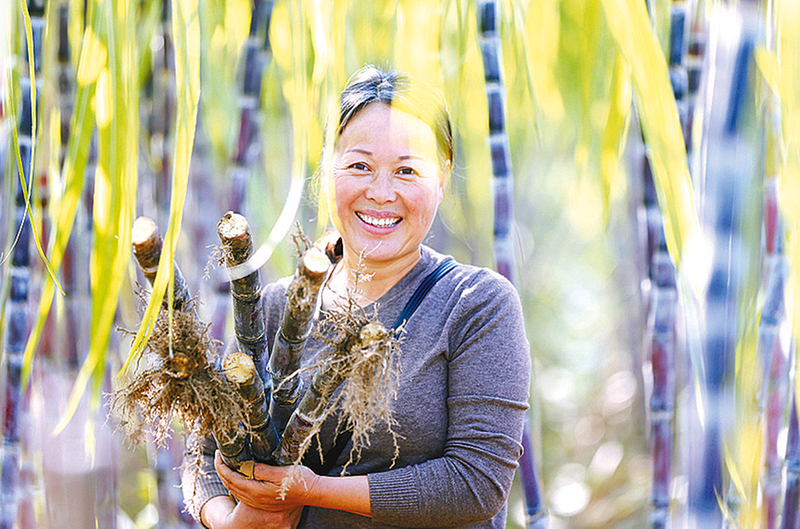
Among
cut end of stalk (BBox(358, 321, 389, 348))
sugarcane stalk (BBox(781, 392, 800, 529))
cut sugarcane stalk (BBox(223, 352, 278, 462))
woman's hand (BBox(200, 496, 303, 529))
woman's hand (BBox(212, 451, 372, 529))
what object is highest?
cut end of stalk (BBox(358, 321, 389, 348))

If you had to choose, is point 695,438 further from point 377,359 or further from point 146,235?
point 146,235

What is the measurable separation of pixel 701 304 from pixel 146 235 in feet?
1.53

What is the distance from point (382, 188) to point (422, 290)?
12 cm

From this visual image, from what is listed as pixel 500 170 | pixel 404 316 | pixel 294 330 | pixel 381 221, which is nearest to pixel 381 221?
pixel 381 221

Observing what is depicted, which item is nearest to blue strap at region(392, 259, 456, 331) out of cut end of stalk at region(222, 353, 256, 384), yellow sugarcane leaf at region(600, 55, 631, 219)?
cut end of stalk at region(222, 353, 256, 384)

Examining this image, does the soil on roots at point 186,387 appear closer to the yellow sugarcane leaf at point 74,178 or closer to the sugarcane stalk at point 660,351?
the yellow sugarcane leaf at point 74,178

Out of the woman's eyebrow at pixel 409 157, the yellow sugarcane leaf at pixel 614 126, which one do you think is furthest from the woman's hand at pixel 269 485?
the yellow sugarcane leaf at pixel 614 126

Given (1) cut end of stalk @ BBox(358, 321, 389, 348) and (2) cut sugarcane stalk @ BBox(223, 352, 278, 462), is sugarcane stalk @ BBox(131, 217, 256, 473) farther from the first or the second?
(1) cut end of stalk @ BBox(358, 321, 389, 348)

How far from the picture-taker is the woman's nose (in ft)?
2.19

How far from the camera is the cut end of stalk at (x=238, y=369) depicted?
513 mm

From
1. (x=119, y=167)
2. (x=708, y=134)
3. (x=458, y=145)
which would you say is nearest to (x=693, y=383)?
(x=708, y=134)

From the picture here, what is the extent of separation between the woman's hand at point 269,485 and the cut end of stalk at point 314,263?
206mm

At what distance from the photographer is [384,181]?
2.19 feet

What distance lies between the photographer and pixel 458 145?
46.7 inches
